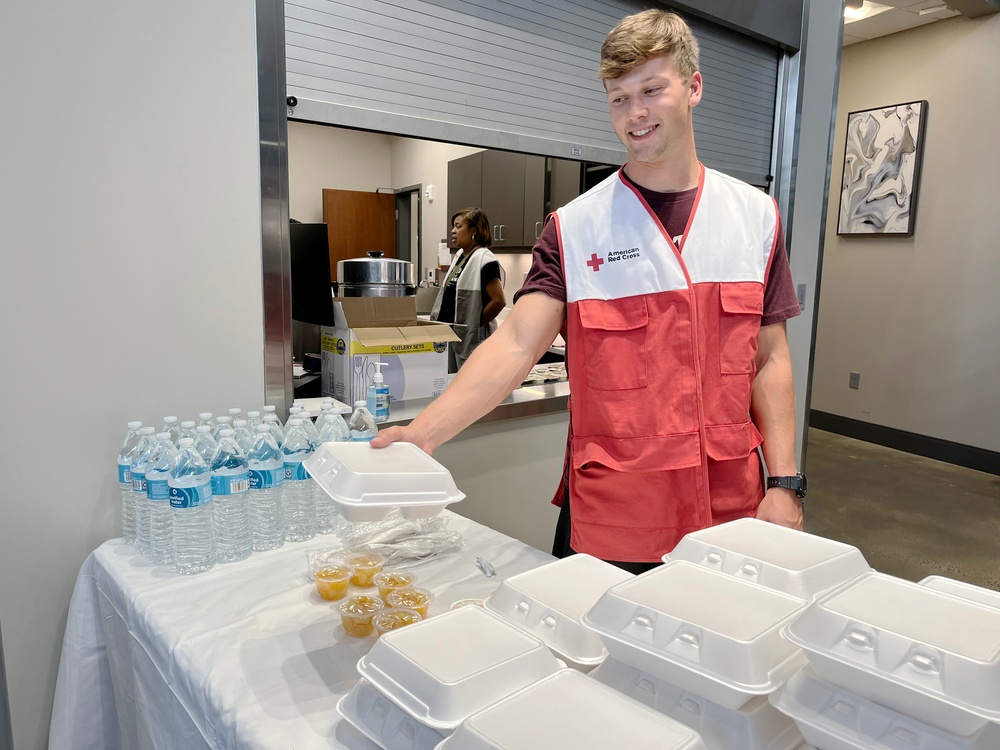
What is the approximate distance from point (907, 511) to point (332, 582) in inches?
159

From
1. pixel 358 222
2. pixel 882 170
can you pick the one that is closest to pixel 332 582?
pixel 358 222

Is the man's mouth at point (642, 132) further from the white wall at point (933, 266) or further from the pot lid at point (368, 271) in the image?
the white wall at point (933, 266)

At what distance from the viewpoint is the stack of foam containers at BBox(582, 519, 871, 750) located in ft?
2.41

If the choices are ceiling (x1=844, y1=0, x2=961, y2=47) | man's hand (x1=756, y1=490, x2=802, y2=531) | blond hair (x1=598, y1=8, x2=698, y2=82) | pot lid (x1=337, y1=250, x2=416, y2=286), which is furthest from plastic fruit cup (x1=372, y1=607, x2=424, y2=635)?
ceiling (x1=844, y1=0, x2=961, y2=47)

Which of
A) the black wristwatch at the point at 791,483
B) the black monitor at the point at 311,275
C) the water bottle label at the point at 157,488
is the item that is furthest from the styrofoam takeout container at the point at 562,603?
the black monitor at the point at 311,275

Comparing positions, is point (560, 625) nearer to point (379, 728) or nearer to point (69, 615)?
point (379, 728)

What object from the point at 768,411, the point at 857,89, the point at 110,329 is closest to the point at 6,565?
the point at 110,329

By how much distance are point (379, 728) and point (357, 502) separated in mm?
301

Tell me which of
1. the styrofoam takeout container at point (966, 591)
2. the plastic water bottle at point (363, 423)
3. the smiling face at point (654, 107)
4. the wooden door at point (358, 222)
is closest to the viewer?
the styrofoam takeout container at point (966, 591)

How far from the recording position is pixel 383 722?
2.71 ft

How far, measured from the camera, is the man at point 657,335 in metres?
1.51

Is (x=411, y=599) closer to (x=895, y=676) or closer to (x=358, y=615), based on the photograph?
(x=358, y=615)

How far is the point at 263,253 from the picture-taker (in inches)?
73.1

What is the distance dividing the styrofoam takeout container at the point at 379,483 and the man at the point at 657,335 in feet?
1.28
